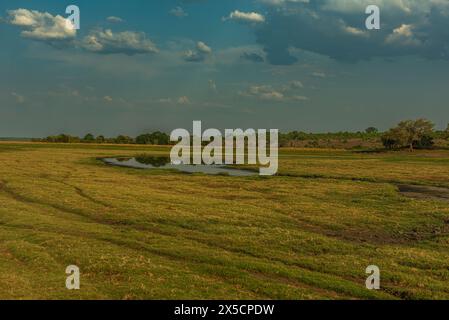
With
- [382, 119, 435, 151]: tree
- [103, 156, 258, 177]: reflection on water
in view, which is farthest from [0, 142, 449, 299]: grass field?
[382, 119, 435, 151]: tree

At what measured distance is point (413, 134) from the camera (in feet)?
500

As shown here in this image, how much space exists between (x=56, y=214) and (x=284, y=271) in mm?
21598

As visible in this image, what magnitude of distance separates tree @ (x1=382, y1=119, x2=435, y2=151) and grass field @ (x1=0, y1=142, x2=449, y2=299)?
113 m

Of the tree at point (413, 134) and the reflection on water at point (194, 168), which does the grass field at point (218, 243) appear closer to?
the reflection on water at point (194, 168)

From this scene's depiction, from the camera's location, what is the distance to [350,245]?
26391mm

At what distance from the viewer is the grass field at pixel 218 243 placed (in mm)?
18391

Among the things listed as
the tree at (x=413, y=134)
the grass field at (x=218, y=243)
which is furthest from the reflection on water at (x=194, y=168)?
the tree at (x=413, y=134)

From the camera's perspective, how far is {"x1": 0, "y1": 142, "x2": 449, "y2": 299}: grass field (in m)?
18.4

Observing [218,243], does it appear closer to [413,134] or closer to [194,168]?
[194,168]

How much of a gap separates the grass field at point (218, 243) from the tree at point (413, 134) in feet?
369

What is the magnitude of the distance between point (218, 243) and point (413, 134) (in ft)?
471

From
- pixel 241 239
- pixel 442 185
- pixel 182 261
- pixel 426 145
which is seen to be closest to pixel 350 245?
pixel 241 239
